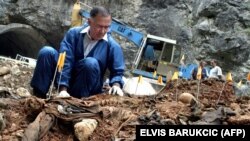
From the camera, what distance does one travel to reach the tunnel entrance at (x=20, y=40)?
45.7 feet

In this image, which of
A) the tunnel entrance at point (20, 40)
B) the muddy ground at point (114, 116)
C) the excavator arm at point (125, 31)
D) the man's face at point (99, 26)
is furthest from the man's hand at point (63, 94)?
the tunnel entrance at point (20, 40)

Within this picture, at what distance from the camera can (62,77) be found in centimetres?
358

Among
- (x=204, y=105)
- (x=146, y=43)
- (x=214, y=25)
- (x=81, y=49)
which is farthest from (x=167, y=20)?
(x=204, y=105)

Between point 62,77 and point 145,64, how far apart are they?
7.22 m

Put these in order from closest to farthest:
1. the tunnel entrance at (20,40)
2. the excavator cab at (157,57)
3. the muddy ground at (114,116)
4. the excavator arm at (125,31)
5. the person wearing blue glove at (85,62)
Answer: the muddy ground at (114,116) < the person wearing blue glove at (85,62) < the excavator arm at (125,31) < the excavator cab at (157,57) < the tunnel entrance at (20,40)

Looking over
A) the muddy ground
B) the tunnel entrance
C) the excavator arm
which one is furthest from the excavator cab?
the muddy ground

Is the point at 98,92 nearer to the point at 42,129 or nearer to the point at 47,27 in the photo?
the point at 42,129

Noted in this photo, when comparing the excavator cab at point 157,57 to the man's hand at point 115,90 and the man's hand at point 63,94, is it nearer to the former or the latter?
the man's hand at point 115,90

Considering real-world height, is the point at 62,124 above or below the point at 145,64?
above

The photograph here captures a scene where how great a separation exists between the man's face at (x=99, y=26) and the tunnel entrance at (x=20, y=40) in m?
10.4

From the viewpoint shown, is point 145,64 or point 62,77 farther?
point 145,64

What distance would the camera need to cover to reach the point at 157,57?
35.8 ft

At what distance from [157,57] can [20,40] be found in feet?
18.5

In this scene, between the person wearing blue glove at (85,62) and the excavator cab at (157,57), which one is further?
the excavator cab at (157,57)
